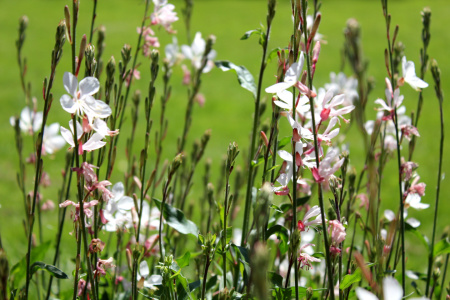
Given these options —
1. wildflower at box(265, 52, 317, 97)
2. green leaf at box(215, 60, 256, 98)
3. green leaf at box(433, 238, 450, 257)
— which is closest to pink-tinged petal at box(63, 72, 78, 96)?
wildflower at box(265, 52, 317, 97)

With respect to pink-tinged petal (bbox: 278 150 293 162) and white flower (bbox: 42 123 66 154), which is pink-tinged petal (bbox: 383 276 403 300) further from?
white flower (bbox: 42 123 66 154)

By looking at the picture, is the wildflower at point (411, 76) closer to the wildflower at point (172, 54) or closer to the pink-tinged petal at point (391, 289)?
the pink-tinged petal at point (391, 289)

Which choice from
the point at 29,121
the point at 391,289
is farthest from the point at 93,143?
the point at 29,121

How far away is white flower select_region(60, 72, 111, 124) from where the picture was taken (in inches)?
32.9

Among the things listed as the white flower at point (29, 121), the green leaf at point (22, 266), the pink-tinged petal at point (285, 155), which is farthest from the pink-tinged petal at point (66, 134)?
the white flower at point (29, 121)

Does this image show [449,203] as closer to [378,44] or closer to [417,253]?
[417,253]

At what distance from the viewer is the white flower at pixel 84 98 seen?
2.74ft

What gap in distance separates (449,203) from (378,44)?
16.8ft

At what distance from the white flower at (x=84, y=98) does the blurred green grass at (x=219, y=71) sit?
0.68 metres

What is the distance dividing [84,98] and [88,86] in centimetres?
2

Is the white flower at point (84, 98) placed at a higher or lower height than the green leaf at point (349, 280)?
higher

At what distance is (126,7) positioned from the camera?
11.1m

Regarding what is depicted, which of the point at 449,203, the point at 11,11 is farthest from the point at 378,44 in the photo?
the point at 11,11

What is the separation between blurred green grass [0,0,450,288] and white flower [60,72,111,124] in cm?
68
